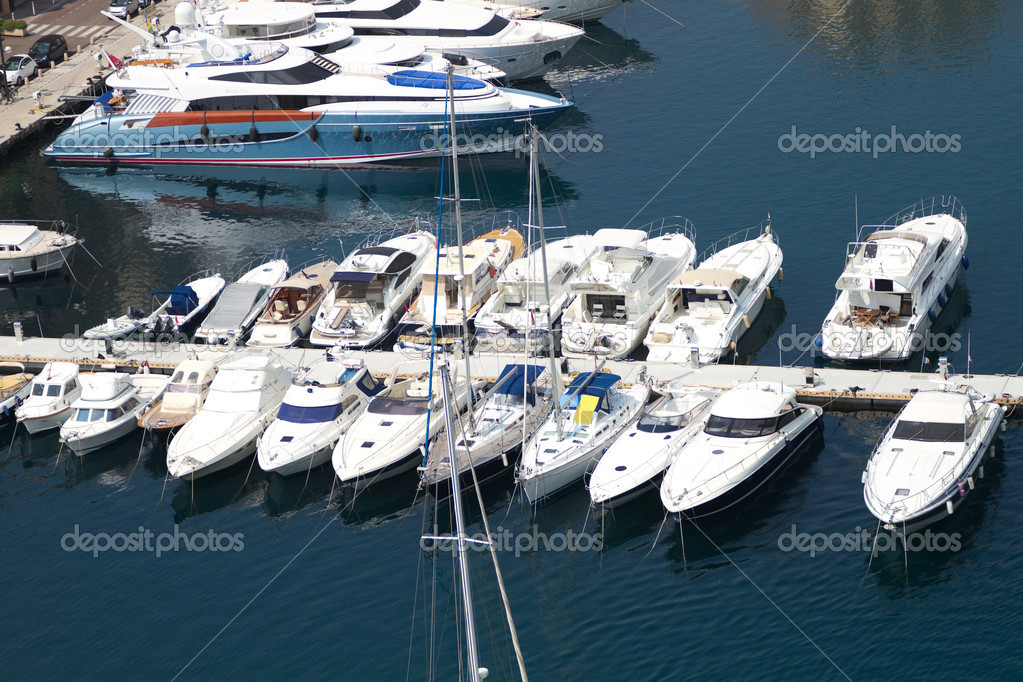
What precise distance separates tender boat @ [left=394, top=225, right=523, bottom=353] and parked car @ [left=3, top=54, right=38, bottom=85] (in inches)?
1565

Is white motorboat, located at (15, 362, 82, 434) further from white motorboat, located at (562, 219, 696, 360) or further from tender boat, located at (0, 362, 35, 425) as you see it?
white motorboat, located at (562, 219, 696, 360)

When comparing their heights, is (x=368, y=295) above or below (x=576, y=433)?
above

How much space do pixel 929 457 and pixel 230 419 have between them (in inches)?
925

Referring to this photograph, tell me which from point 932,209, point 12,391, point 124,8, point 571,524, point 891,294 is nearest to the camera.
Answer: point 571,524

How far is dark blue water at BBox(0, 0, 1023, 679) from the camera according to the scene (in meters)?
40.4

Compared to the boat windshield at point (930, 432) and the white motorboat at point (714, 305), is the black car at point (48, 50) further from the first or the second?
the boat windshield at point (930, 432)

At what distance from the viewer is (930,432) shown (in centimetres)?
4478

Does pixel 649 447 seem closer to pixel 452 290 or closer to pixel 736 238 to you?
pixel 452 290

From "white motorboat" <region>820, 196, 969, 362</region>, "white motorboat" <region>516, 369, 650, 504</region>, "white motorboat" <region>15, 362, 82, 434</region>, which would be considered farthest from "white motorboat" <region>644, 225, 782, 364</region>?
"white motorboat" <region>15, 362, 82, 434</region>

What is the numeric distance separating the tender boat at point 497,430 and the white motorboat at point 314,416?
3.72m

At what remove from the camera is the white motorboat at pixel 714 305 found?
53.2m

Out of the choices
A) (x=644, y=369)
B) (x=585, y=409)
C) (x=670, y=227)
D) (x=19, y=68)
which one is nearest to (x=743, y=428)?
(x=585, y=409)

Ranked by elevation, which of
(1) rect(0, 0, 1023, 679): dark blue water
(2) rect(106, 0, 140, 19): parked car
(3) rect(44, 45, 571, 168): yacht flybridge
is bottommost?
(1) rect(0, 0, 1023, 679): dark blue water

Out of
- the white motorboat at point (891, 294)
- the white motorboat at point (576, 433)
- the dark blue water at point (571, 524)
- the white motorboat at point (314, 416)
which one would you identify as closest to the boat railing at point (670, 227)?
the dark blue water at point (571, 524)
